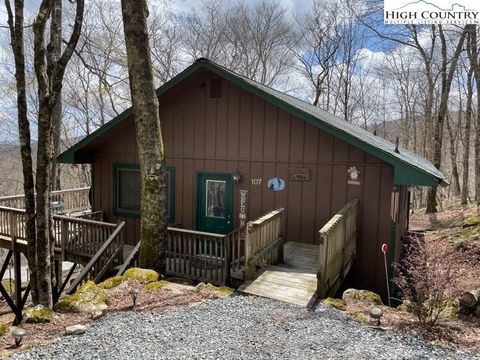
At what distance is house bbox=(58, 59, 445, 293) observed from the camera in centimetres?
738

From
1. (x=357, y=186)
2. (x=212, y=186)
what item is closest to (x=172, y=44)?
(x=212, y=186)

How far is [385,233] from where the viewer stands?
733 cm

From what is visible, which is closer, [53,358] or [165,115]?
[53,358]

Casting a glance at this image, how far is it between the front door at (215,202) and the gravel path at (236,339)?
4027 mm

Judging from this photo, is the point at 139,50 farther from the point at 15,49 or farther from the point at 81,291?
the point at 81,291

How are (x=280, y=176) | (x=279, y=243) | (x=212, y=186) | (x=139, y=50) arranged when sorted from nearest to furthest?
1. (x=139, y=50)
2. (x=279, y=243)
3. (x=280, y=176)
4. (x=212, y=186)

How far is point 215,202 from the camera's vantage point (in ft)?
29.6

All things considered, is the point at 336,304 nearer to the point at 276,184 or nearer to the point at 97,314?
the point at 97,314

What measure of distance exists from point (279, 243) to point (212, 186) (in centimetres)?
277

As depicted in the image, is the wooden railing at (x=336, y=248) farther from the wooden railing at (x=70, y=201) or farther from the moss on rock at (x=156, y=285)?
the wooden railing at (x=70, y=201)

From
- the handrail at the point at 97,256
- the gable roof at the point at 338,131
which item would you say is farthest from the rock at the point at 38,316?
the gable roof at the point at 338,131

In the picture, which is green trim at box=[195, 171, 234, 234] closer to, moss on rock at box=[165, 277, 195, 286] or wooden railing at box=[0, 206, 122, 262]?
wooden railing at box=[0, 206, 122, 262]

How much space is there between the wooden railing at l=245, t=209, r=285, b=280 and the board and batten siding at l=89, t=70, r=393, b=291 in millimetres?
1374

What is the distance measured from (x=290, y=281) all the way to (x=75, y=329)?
125 inches
